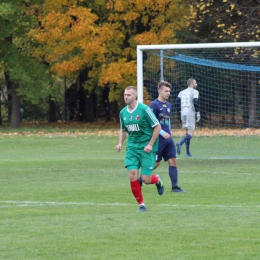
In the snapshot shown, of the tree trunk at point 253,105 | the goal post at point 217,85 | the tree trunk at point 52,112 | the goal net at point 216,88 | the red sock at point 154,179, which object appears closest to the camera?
the red sock at point 154,179

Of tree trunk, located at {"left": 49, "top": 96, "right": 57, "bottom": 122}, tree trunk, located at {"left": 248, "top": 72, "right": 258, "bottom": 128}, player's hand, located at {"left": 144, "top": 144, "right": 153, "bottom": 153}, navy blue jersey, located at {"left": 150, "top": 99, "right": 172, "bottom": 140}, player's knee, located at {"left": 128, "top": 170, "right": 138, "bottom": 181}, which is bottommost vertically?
tree trunk, located at {"left": 49, "top": 96, "right": 57, "bottom": 122}

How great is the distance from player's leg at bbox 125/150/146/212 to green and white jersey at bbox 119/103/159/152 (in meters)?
0.14

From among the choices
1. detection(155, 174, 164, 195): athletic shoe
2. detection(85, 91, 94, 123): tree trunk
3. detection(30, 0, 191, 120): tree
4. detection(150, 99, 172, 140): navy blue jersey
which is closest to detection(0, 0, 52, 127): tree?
detection(30, 0, 191, 120): tree

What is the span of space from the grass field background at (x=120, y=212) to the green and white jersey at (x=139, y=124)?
910 mm

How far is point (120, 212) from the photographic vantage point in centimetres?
1071

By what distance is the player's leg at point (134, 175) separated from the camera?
10.8 m

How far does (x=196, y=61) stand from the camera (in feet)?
79.3

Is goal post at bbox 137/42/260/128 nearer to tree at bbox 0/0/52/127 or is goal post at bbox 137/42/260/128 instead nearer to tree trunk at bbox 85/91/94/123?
tree at bbox 0/0/52/127

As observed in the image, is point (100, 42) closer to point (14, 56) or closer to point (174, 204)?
point (14, 56)

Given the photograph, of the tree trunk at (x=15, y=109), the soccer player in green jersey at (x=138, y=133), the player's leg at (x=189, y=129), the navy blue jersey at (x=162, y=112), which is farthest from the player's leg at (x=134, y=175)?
the tree trunk at (x=15, y=109)

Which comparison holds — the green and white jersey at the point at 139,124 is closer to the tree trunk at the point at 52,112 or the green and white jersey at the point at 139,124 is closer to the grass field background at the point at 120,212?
the grass field background at the point at 120,212

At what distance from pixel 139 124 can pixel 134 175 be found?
2.30ft

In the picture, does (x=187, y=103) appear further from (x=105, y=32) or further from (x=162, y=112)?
(x=105, y=32)

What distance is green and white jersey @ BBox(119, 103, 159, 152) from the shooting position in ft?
36.2
